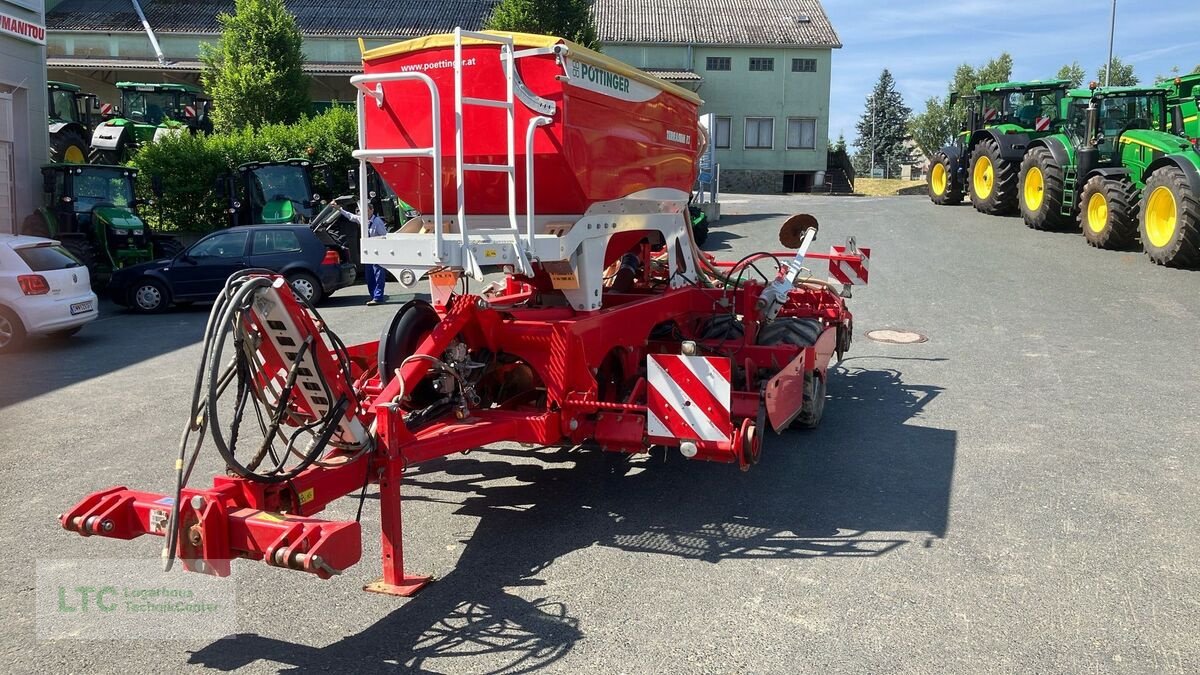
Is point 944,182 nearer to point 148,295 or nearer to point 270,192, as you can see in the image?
point 270,192

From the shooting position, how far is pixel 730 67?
130ft

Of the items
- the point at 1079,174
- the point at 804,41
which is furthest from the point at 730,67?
the point at 1079,174

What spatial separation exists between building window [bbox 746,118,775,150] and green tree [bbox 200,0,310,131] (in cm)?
1969

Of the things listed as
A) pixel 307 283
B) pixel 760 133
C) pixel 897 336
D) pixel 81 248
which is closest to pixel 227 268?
pixel 307 283

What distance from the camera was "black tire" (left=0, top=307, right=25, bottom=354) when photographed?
11.5 metres

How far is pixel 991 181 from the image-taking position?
Answer: 71.6ft

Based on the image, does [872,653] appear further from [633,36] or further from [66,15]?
[66,15]

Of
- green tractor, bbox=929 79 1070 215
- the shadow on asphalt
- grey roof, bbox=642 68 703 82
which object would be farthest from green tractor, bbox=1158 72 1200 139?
grey roof, bbox=642 68 703 82

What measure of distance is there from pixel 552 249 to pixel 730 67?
36.2 meters

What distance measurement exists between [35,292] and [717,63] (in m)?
32.4

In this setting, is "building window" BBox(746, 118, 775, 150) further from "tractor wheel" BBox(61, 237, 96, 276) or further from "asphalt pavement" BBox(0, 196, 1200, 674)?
"asphalt pavement" BBox(0, 196, 1200, 674)

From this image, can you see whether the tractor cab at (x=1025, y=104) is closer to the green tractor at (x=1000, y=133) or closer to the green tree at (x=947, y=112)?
the green tractor at (x=1000, y=133)

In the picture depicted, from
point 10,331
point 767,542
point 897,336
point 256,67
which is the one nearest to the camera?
point 767,542

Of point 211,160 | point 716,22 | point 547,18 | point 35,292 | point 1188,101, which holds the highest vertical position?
point 716,22
